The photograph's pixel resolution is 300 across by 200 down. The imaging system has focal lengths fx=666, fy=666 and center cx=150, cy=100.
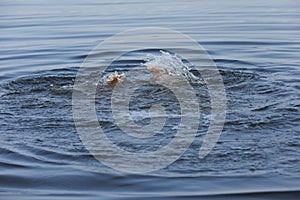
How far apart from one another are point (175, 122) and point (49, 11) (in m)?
13.7

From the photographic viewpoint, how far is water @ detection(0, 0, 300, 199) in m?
5.08

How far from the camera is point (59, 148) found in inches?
233

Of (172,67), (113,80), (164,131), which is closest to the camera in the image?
(164,131)

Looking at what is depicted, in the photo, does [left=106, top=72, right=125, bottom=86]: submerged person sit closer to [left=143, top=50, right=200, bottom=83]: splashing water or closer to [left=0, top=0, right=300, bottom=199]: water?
[left=0, top=0, right=300, bottom=199]: water

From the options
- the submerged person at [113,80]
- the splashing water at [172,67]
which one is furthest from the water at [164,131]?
the splashing water at [172,67]

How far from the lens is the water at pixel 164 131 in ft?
16.7

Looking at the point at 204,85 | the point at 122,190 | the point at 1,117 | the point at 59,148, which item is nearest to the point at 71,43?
the point at 204,85

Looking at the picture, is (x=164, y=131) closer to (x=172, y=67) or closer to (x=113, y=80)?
(x=113, y=80)

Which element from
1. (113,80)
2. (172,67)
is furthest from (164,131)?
(172,67)

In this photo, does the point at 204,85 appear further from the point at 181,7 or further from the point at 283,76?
the point at 181,7

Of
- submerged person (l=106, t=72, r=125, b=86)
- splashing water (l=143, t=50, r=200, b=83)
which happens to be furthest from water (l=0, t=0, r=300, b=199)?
splashing water (l=143, t=50, r=200, b=83)

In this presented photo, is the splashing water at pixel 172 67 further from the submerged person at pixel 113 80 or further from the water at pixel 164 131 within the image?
the submerged person at pixel 113 80

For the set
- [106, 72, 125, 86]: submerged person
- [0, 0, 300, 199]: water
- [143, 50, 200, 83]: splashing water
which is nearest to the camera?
[0, 0, 300, 199]: water

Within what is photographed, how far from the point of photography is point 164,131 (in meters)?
6.38
